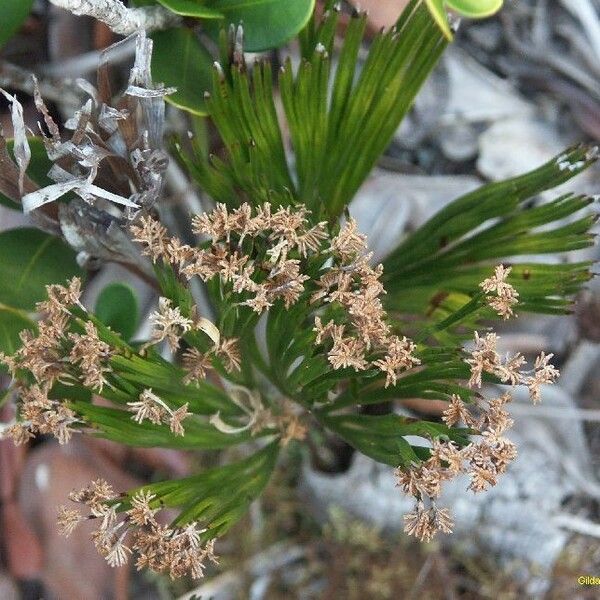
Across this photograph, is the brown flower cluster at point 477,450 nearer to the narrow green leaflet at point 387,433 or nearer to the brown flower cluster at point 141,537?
the narrow green leaflet at point 387,433

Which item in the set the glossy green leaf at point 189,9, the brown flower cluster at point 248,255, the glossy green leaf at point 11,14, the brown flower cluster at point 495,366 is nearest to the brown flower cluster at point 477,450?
the brown flower cluster at point 495,366

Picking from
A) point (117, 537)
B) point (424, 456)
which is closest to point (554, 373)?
point (424, 456)

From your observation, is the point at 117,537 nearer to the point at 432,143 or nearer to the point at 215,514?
the point at 215,514

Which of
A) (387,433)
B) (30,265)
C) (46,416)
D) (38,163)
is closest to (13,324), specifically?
(30,265)

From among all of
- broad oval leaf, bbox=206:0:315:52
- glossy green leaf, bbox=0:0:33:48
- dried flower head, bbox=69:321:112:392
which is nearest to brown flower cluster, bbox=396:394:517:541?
dried flower head, bbox=69:321:112:392

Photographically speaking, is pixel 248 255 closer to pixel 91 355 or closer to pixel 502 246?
pixel 91 355

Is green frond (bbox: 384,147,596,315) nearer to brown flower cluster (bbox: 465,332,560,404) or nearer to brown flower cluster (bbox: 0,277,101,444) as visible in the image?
brown flower cluster (bbox: 465,332,560,404)
